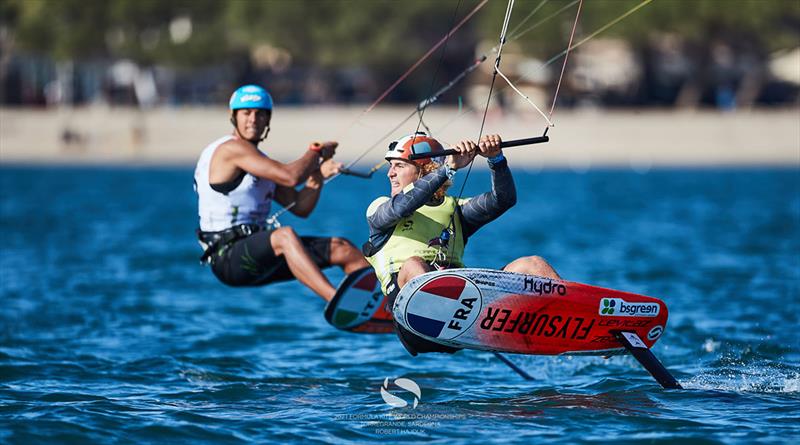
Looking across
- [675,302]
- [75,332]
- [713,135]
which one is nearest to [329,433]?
[75,332]

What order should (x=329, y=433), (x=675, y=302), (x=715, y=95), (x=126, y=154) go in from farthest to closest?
(x=715, y=95), (x=126, y=154), (x=675, y=302), (x=329, y=433)

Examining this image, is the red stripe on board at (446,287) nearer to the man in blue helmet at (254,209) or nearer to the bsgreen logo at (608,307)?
the bsgreen logo at (608,307)

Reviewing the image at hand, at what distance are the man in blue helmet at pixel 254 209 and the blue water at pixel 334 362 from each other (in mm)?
878

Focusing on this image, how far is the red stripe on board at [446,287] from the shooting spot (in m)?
8.17

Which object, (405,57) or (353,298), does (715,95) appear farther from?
(353,298)

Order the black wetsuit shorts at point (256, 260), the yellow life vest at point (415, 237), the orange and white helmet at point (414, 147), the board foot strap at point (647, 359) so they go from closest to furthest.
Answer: the orange and white helmet at point (414, 147) → the yellow life vest at point (415, 237) → the board foot strap at point (647, 359) → the black wetsuit shorts at point (256, 260)

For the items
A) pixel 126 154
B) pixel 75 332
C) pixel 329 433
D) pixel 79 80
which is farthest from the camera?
pixel 79 80

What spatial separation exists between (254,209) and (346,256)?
863 mm

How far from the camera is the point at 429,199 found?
824 cm

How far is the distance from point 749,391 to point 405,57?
195 ft

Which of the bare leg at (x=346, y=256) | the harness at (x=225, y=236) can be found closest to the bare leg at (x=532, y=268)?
the bare leg at (x=346, y=256)

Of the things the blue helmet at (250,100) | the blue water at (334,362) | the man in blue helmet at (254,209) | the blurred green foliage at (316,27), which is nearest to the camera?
the blue water at (334,362)

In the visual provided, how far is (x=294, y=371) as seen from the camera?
10.4 m

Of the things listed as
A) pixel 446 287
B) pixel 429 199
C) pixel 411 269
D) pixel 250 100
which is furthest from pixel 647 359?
Result: pixel 250 100
